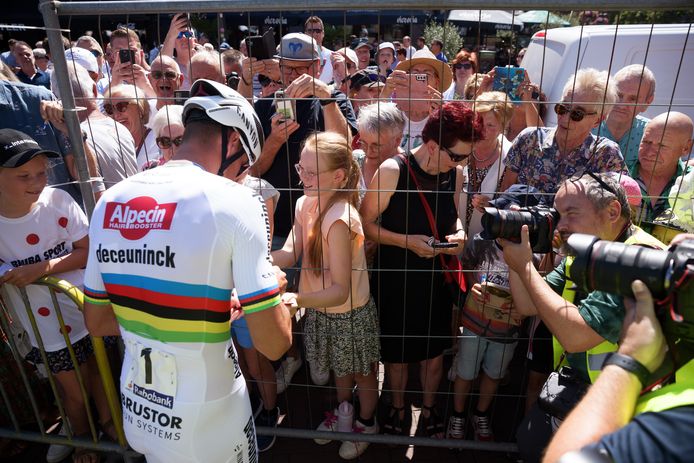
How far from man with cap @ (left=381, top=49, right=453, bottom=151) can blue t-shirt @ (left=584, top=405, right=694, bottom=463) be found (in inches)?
→ 105

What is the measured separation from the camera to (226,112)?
4.91ft

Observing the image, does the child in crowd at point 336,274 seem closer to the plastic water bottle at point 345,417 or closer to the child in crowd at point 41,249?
the plastic water bottle at point 345,417

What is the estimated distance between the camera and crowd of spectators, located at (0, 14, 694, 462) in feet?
6.80

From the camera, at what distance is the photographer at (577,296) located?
170 centimetres

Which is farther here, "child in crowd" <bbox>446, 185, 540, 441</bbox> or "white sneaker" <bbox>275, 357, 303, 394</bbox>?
"white sneaker" <bbox>275, 357, 303, 394</bbox>

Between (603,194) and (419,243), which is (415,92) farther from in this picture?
(603,194)

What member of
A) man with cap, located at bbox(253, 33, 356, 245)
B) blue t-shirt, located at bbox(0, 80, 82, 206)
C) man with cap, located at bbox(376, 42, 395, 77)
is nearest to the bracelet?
man with cap, located at bbox(253, 33, 356, 245)

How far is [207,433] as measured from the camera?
1514mm

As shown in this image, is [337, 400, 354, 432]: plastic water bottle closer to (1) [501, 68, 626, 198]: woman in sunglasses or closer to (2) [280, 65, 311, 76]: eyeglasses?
(1) [501, 68, 626, 198]: woman in sunglasses

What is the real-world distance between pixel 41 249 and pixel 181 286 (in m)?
1.41

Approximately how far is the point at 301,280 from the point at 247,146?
1.02 m

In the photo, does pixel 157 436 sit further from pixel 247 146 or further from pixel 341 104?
pixel 341 104

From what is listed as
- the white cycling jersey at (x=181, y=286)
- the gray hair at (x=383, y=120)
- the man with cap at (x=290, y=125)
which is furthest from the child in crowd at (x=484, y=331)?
the white cycling jersey at (x=181, y=286)

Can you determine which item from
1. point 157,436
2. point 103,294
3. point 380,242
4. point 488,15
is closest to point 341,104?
point 380,242
